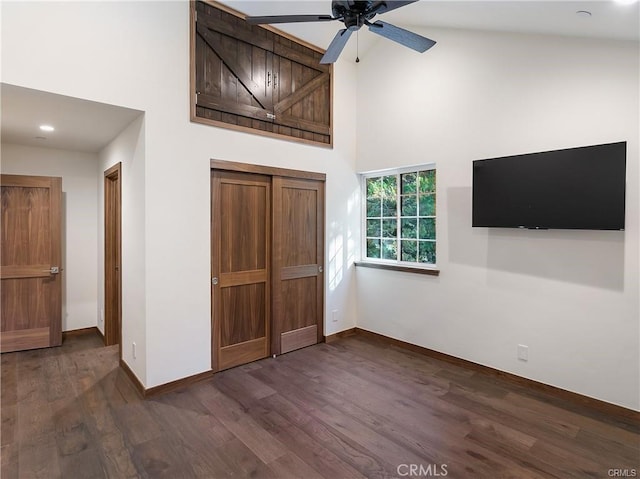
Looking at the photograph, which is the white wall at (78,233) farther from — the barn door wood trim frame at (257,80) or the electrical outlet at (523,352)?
the electrical outlet at (523,352)

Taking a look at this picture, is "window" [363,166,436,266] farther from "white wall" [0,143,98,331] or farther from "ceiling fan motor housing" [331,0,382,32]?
"white wall" [0,143,98,331]

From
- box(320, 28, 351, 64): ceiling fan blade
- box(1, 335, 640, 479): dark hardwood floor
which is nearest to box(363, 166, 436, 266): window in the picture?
box(1, 335, 640, 479): dark hardwood floor

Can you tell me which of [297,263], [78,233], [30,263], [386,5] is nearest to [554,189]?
[386,5]

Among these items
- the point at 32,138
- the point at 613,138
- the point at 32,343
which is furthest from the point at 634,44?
the point at 32,343

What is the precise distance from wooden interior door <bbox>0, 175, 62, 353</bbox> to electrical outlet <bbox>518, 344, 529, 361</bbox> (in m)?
5.02

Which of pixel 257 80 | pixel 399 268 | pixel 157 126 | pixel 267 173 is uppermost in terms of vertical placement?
pixel 257 80

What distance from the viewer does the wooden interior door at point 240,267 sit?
3.47m

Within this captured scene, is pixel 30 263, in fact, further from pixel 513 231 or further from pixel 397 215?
pixel 513 231

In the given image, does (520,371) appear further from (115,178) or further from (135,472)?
(115,178)

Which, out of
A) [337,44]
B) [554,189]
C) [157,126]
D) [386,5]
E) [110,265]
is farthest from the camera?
[110,265]

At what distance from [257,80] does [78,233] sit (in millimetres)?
3068

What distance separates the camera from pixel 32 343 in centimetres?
408

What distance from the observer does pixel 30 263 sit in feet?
13.4

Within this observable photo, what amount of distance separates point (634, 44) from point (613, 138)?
2.21 ft
